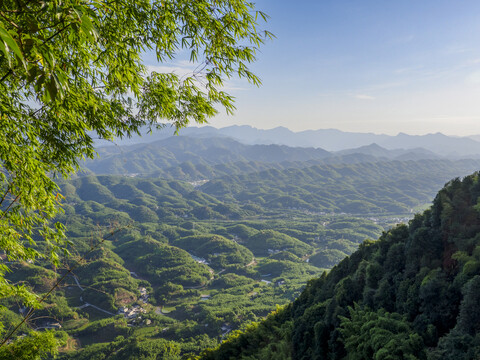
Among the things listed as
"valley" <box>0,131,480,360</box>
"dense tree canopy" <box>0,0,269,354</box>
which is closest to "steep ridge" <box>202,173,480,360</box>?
"valley" <box>0,131,480,360</box>

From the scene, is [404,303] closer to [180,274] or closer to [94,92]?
[94,92]

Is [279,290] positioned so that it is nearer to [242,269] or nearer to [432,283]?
[242,269]

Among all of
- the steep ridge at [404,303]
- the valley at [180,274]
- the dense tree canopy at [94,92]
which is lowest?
the valley at [180,274]

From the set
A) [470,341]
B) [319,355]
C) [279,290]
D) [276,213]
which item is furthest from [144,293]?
[276,213]

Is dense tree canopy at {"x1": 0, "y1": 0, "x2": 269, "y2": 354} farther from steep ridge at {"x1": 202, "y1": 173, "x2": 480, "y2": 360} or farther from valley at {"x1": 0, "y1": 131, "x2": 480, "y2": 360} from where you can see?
steep ridge at {"x1": 202, "y1": 173, "x2": 480, "y2": 360}

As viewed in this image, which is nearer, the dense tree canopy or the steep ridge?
Result: the dense tree canopy

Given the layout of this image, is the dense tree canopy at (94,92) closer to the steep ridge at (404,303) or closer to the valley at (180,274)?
the valley at (180,274)

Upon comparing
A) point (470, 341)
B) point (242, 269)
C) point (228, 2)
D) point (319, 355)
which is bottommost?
point (242, 269)

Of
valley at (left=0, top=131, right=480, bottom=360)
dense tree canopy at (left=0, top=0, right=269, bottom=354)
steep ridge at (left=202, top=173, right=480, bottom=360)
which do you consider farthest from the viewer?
valley at (left=0, top=131, right=480, bottom=360)

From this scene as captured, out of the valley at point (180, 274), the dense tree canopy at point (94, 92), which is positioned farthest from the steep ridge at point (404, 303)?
the dense tree canopy at point (94, 92)
